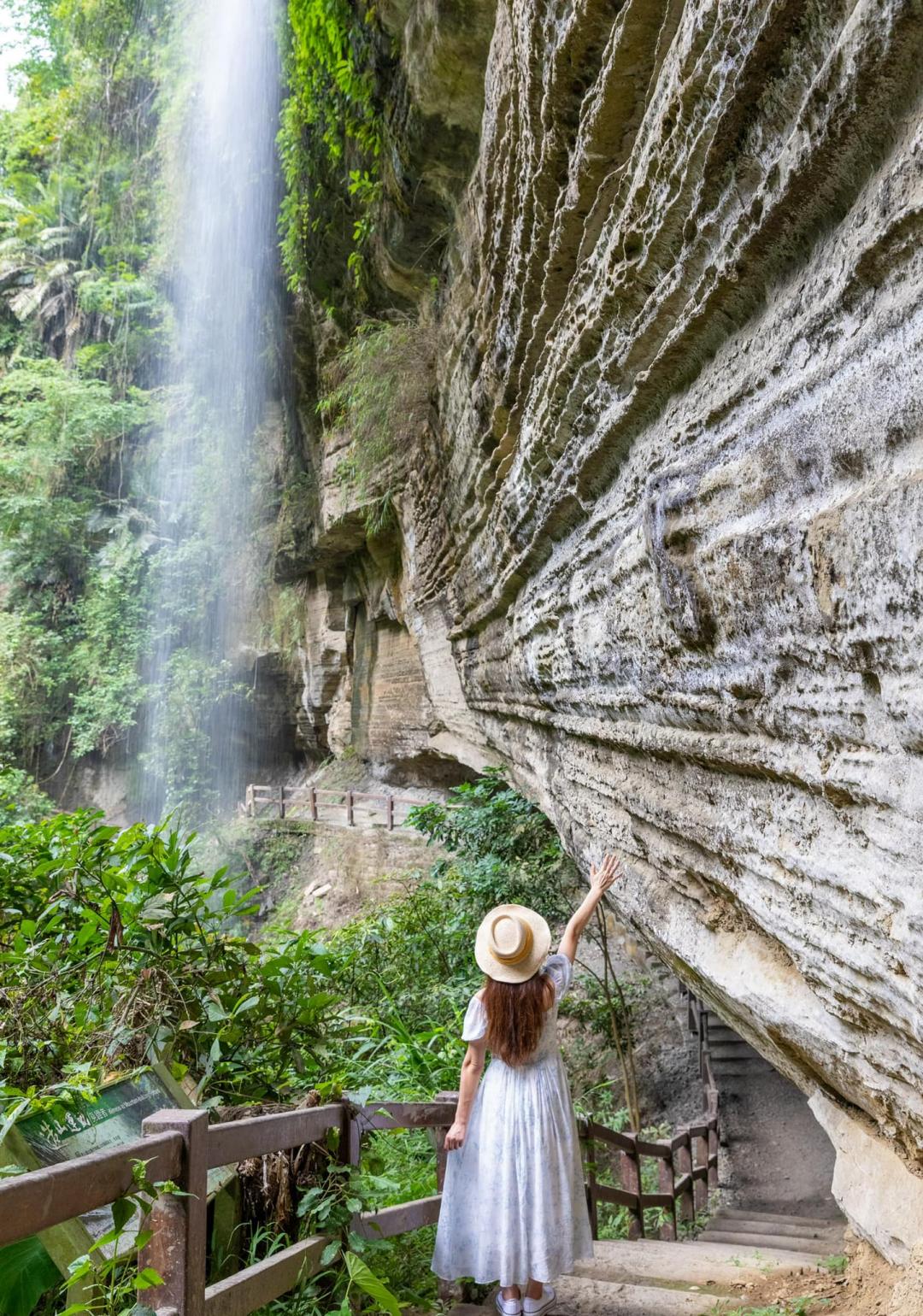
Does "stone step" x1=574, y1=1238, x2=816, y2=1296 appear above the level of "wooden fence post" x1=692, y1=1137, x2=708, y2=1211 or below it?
above

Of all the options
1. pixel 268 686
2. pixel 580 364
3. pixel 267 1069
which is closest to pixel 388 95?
pixel 580 364

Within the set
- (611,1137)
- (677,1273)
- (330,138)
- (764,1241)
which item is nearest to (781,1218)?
(764,1241)

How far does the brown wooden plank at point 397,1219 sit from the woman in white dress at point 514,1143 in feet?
0.28

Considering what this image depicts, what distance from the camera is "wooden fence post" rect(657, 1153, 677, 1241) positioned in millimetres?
4445

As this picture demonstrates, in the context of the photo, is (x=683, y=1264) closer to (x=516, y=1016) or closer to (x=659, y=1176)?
(x=516, y=1016)

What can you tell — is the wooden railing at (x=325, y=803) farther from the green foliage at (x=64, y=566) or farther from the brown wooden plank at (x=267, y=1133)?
the brown wooden plank at (x=267, y=1133)

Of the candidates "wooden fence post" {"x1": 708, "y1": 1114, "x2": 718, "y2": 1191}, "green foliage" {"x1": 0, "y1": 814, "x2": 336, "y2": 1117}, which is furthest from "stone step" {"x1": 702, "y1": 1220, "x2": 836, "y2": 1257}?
"green foliage" {"x1": 0, "y1": 814, "x2": 336, "y2": 1117}

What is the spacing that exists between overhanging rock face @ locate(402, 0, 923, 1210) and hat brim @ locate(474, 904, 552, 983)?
16.5 inches

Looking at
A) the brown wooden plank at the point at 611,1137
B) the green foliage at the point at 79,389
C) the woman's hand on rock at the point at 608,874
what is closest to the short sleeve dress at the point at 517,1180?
the woman's hand on rock at the point at 608,874

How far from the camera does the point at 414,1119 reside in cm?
271

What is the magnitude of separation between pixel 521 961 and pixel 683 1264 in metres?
1.47

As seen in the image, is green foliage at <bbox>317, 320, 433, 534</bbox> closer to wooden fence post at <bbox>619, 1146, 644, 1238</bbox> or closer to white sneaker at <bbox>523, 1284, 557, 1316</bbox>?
wooden fence post at <bbox>619, 1146, 644, 1238</bbox>

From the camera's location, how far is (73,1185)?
4.37ft

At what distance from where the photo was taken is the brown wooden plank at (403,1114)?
2551 mm
